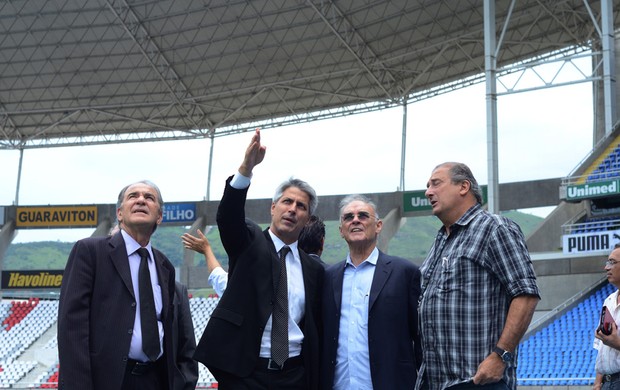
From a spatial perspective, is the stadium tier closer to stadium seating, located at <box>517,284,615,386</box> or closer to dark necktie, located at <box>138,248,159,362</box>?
stadium seating, located at <box>517,284,615,386</box>

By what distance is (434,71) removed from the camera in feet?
112

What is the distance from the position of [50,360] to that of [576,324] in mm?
17820

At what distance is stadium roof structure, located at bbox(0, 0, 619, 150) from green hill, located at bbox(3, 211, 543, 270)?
4321 centimetres

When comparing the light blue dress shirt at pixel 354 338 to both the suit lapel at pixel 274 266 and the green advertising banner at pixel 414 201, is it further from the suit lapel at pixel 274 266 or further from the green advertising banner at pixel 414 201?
the green advertising banner at pixel 414 201

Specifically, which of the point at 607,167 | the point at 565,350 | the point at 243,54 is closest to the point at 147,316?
the point at 565,350

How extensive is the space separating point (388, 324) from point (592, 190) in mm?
19212

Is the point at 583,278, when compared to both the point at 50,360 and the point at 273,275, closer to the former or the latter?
the point at 50,360

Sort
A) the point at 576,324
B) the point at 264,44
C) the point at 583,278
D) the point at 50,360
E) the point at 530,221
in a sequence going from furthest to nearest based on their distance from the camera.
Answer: the point at 530,221
the point at 264,44
the point at 50,360
the point at 583,278
the point at 576,324

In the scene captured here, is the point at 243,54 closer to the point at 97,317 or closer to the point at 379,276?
Answer: the point at 379,276

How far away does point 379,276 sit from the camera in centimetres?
523

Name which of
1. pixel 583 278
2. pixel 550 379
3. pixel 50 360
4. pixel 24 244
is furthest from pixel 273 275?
pixel 24 244

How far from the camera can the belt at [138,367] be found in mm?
4836

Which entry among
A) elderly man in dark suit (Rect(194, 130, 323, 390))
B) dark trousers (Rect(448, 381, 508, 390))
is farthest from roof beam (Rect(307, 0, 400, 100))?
dark trousers (Rect(448, 381, 508, 390))

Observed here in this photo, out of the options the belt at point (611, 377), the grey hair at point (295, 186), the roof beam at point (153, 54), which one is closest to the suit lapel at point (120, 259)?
the grey hair at point (295, 186)
